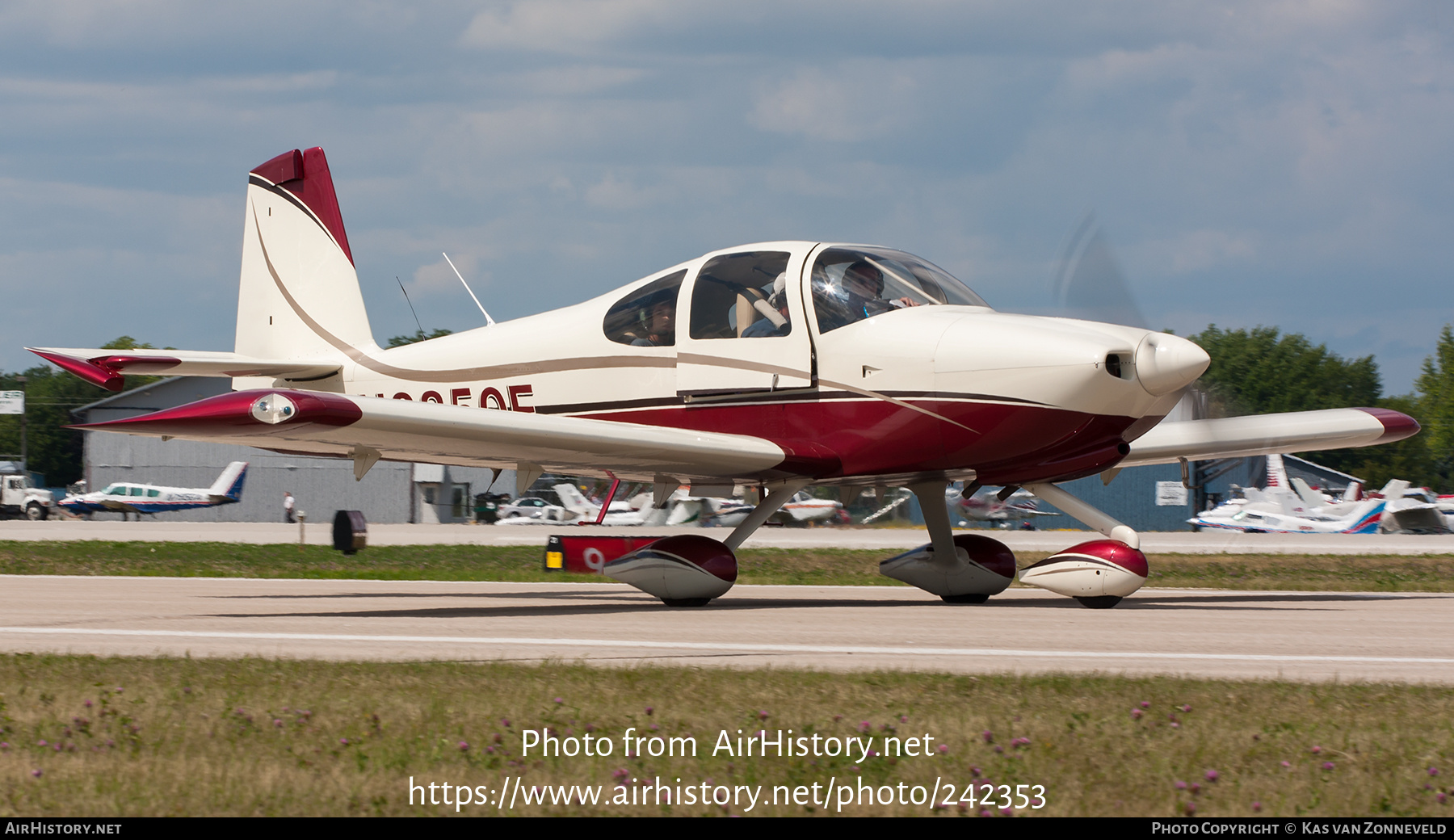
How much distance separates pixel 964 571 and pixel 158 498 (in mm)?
51144

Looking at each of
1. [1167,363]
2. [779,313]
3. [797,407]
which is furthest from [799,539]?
[1167,363]

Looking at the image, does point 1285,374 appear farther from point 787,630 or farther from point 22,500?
point 787,630

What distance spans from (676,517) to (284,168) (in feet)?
115

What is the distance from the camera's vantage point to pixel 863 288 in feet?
35.6

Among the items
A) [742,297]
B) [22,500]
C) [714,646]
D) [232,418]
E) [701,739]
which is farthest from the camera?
[22,500]

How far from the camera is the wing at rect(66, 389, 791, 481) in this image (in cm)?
909

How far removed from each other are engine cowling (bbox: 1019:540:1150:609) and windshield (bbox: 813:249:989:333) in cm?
231

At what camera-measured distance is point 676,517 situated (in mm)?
50156

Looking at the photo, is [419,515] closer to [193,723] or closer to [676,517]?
[676,517]

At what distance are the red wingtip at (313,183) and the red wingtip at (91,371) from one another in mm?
3596

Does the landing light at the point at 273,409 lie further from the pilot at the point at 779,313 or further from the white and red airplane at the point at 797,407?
the pilot at the point at 779,313

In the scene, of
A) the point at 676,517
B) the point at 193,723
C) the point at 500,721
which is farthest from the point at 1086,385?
the point at 676,517

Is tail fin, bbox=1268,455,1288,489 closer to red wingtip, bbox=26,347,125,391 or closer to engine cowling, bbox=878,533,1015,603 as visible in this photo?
engine cowling, bbox=878,533,1015,603

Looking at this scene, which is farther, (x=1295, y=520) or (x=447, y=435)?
(x=1295, y=520)
